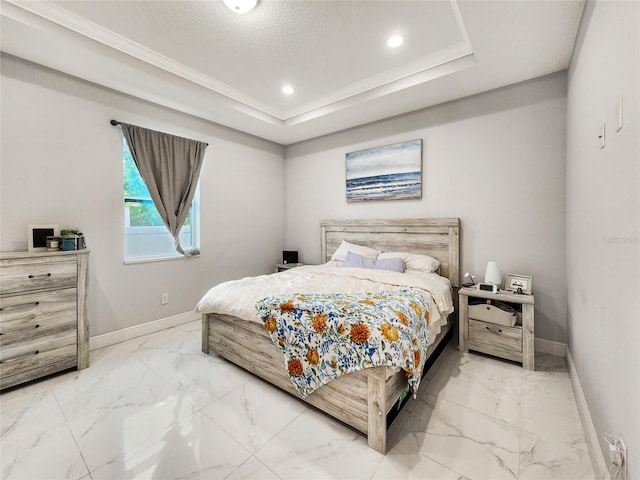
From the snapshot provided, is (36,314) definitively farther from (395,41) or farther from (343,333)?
(395,41)

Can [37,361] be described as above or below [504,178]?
below

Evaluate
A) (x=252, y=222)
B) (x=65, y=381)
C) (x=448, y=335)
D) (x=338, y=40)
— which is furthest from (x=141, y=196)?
(x=448, y=335)

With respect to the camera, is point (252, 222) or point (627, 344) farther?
point (252, 222)

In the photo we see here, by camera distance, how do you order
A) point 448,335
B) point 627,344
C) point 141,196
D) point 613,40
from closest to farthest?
point 627,344
point 613,40
point 448,335
point 141,196

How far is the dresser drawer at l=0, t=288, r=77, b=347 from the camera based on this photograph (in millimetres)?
2029

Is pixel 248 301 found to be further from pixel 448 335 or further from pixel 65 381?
pixel 448 335

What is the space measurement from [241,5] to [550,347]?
150 inches

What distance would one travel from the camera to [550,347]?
2600mm

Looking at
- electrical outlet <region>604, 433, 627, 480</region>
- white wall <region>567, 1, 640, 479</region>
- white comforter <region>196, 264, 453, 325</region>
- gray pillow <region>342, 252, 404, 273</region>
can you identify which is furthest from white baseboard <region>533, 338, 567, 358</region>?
electrical outlet <region>604, 433, 627, 480</region>

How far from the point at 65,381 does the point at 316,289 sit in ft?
6.94

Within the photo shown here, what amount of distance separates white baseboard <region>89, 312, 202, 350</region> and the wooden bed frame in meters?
0.96

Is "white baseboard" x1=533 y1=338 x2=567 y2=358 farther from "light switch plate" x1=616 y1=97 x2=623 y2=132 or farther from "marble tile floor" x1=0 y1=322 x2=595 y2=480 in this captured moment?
"light switch plate" x1=616 y1=97 x2=623 y2=132

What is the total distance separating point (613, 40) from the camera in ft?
4.01

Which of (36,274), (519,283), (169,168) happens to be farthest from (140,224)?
(519,283)
